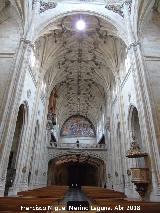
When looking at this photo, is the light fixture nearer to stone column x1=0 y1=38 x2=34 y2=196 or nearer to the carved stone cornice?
stone column x1=0 y1=38 x2=34 y2=196

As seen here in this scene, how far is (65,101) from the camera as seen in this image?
3166 cm

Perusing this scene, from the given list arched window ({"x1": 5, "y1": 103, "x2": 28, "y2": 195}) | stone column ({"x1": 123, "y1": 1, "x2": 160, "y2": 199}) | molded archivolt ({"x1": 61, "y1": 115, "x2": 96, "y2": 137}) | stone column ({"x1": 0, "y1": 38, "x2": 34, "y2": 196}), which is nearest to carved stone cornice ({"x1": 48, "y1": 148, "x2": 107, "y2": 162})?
arched window ({"x1": 5, "y1": 103, "x2": 28, "y2": 195})

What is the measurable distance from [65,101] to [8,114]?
70.1ft

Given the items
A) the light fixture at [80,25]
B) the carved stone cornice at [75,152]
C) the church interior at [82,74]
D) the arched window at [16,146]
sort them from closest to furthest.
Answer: the church interior at [82,74] < the arched window at [16,146] < the light fixture at [80,25] < the carved stone cornice at [75,152]

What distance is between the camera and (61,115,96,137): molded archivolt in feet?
119

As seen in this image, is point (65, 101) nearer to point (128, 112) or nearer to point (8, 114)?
point (128, 112)

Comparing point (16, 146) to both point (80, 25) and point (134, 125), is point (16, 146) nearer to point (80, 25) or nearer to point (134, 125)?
point (134, 125)

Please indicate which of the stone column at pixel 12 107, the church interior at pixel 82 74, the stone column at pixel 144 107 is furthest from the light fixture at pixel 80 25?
the stone column at pixel 12 107

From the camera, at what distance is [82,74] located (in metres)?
25.0

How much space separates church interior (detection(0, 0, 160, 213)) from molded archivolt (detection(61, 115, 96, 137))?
11.1 metres

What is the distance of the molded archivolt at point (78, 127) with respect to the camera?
3613 centimetres

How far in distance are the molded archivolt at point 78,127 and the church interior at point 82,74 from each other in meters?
11.1

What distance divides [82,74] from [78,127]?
1370 centimetres

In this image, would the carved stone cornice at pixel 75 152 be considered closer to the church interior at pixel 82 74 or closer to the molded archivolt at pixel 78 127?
the church interior at pixel 82 74
